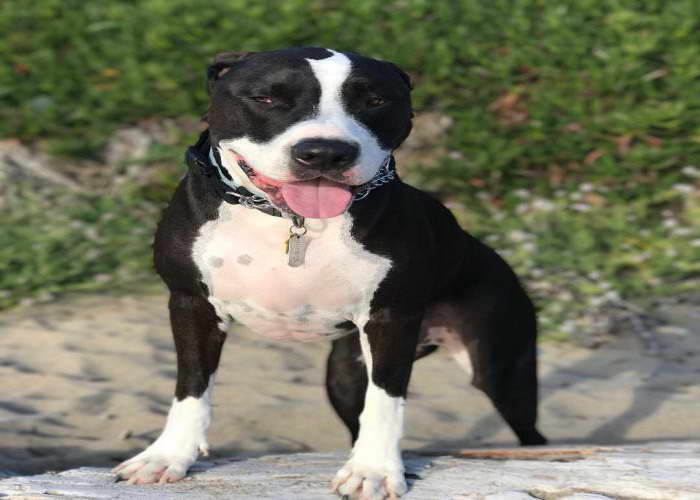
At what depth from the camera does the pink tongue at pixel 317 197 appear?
3.25 metres

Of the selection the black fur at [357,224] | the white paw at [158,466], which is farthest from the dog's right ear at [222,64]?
the white paw at [158,466]

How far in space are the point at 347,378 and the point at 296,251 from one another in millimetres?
995

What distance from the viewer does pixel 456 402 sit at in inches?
215

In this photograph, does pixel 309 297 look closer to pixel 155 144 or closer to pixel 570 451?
pixel 570 451

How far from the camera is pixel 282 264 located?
11.3 ft

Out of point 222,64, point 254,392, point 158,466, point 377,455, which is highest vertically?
point 222,64

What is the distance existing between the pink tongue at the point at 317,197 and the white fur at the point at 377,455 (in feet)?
1.86

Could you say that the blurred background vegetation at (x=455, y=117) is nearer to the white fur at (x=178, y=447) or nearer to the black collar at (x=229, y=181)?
the white fur at (x=178, y=447)

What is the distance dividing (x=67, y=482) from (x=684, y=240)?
4.50 meters

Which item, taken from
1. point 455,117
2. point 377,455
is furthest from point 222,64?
point 455,117

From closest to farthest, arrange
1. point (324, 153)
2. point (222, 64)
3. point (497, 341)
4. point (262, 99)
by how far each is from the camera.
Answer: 1. point (324, 153)
2. point (262, 99)
3. point (222, 64)
4. point (497, 341)

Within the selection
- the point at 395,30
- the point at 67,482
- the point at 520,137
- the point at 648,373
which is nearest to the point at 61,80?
the point at 395,30

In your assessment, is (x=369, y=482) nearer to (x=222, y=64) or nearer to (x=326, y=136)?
(x=326, y=136)

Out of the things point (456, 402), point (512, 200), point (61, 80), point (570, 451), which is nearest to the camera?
point (570, 451)
